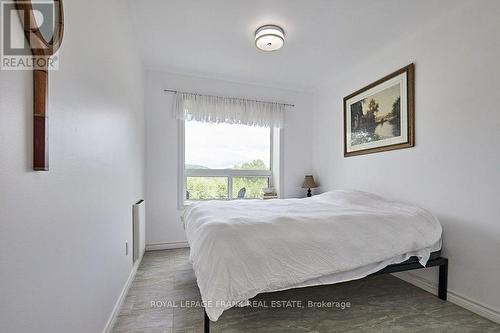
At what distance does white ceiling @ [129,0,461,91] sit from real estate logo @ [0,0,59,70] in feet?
5.42

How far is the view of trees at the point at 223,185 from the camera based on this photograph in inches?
156

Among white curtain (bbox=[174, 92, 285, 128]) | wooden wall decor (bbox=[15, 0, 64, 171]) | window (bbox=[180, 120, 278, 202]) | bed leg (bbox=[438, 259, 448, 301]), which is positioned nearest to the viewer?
wooden wall decor (bbox=[15, 0, 64, 171])

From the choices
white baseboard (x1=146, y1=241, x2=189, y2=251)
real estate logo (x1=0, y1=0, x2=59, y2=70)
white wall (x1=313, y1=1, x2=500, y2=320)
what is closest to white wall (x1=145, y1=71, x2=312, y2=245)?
white baseboard (x1=146, y1=241, x2=189, y2=251)

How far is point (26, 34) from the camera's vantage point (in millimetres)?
771

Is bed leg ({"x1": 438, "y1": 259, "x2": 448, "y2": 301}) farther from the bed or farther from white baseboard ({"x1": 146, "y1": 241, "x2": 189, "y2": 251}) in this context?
white baseboard ({"x1": 146, "y1": 241, "x2": 189, "y2": 251})

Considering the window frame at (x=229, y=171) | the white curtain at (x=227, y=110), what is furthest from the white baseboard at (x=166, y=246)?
the white curtain at (x=227, y=110)

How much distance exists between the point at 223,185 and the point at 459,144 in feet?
9.80

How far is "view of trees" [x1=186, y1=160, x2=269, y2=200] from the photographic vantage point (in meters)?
3.96

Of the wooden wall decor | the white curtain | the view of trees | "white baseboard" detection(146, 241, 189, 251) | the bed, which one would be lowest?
"white baseboard" detection(146, 241, 189, 251)

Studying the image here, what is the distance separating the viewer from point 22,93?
2.54 feet

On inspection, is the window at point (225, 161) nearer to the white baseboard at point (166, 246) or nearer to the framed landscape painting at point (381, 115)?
the white baseboard at point (166, 246)

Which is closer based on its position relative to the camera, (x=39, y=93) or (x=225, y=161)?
(x=39, y=93)

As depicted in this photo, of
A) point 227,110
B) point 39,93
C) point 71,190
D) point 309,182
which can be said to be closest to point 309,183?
point 309,182

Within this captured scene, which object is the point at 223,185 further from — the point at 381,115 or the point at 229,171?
the point at 381,115
